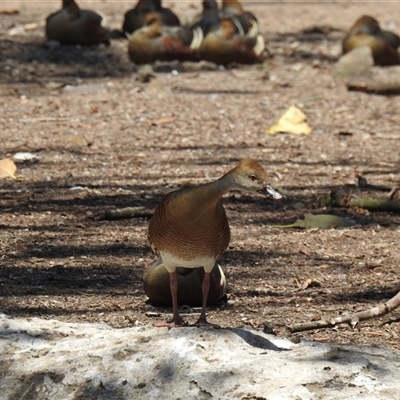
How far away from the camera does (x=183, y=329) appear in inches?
178

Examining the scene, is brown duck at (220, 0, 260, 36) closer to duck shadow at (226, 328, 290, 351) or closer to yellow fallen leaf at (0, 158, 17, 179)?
yellow fallen leaf at (0, 158, 17, 179)

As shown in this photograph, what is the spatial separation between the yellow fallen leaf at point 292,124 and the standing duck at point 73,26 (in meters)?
3.93

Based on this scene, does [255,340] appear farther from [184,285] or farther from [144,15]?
[144,15]

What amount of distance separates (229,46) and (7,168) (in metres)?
5.14

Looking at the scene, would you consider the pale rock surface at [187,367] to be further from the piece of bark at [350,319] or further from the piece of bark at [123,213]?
the piece of bark at [123,213]

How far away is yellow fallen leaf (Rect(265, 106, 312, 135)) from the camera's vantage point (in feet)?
31.8

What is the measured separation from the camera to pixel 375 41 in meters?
12.7

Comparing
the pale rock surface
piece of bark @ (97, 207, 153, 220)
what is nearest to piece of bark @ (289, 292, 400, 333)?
the pale rock surface

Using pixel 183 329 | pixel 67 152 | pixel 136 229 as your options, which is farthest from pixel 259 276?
pixel 67 152

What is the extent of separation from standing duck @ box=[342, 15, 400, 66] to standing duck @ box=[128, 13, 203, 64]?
2043mm

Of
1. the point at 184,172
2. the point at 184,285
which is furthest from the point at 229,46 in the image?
the point at 184,285

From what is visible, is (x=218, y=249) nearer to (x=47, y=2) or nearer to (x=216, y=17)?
(x=216, y=17)

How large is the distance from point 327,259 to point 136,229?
129 centimetres

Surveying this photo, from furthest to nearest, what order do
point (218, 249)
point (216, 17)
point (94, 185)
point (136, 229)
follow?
point (216, 17), point (94, 185), point (136, 229), point (218, 249)
